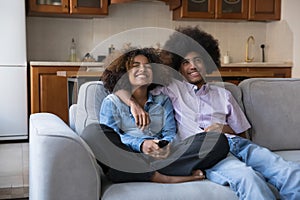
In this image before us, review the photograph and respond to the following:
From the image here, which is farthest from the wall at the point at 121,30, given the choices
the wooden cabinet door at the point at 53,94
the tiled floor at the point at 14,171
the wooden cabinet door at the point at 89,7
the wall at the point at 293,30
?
the tiled floor at the point at 14,171

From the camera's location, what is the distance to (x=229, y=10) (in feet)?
15.0

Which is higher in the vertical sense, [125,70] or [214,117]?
[125,70]

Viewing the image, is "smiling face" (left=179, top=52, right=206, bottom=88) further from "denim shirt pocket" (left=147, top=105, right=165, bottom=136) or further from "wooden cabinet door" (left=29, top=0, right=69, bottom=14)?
"wooden cabinet door" (left=29, top=0, right=69, bottom=14)

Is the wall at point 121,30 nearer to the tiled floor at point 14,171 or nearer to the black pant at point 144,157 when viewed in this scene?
the tiled floor at point 14,171

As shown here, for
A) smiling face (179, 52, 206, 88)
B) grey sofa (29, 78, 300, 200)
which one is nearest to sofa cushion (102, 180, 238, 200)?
grey sofa (29, 78, 300, 200)

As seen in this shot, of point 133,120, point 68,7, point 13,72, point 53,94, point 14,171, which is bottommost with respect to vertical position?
point 14,171

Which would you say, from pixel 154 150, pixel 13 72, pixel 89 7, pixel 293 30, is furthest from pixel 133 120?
pixel 293 30

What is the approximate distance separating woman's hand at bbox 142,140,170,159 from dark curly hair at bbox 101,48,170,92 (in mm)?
302

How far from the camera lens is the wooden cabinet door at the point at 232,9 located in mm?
4523

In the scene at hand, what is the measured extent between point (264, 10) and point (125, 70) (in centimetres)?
349

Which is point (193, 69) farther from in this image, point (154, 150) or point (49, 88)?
point (49, 88)

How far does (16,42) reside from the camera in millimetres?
3717

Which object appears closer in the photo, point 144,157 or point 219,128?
point 144,157

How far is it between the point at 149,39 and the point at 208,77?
2632 millimetres
